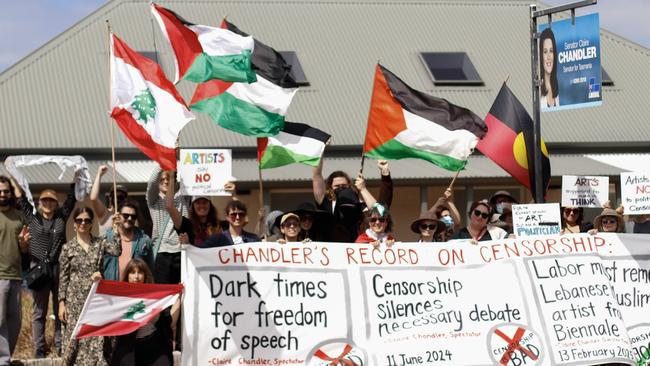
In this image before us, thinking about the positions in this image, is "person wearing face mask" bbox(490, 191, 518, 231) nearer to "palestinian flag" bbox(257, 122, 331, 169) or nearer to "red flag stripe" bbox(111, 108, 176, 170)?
"palestinian flag" bbox(257, 122, 331, 169)

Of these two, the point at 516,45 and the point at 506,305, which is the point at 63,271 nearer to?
the point at 506,305

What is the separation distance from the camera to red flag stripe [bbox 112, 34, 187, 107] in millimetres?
10562

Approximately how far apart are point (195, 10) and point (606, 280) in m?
18.0

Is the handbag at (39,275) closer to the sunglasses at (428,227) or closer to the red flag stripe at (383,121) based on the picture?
the red flag stripe at (383,121)

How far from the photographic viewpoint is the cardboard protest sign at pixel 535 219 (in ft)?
36.7

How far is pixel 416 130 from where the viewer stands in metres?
11.7

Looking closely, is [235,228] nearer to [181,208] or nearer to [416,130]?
[181,208]

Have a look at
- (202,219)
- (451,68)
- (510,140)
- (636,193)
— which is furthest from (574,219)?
(451,68)

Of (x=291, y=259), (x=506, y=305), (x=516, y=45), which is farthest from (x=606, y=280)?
(x=516, y=45)

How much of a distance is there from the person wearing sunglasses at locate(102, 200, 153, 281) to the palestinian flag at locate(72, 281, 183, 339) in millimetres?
912

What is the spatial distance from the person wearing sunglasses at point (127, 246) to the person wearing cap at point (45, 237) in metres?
1.57

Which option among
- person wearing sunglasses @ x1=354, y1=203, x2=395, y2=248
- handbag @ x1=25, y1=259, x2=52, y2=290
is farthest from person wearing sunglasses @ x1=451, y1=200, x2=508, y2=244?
Answer: handbag @ x1=25, y1=259, x2=52, y2=290

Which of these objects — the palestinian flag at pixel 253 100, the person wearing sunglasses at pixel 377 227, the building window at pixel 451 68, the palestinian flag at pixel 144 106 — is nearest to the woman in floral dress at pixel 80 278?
the palestinian flag at pixel 144 106

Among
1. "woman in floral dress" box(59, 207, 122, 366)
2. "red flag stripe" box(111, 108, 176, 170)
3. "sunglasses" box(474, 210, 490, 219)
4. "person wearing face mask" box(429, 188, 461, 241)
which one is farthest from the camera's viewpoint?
"person wearing face mask" box(429, 188, 461, 241)
